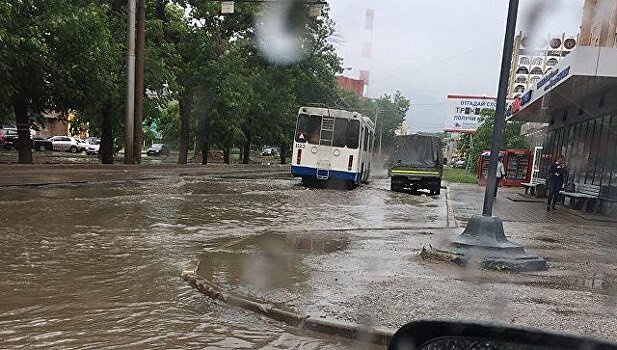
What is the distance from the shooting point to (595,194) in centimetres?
1731

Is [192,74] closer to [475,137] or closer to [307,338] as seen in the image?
[307,338]

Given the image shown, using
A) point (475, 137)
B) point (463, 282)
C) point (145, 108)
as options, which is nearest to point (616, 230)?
point (463, 282)

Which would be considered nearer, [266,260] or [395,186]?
[266,260]

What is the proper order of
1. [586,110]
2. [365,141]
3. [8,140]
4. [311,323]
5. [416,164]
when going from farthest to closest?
[8,140], [416,164], [365,141], [586,110], [311,323]

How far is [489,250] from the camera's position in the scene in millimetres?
7633

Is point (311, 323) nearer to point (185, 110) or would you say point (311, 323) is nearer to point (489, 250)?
point (489, 250)

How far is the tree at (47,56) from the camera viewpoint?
671 inches

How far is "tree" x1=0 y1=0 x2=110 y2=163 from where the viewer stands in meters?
17.0

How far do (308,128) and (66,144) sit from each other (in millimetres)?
34958

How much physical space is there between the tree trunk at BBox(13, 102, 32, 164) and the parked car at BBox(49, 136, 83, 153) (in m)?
27.6

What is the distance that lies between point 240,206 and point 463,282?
8.78 metres

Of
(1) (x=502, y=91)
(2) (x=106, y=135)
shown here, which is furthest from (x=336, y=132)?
(1) (x=502, y=91)

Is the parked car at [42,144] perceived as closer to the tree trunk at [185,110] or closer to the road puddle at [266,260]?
the tree trunk at [185,110]

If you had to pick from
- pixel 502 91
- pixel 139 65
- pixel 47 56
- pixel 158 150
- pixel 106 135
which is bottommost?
pixel 158 150
